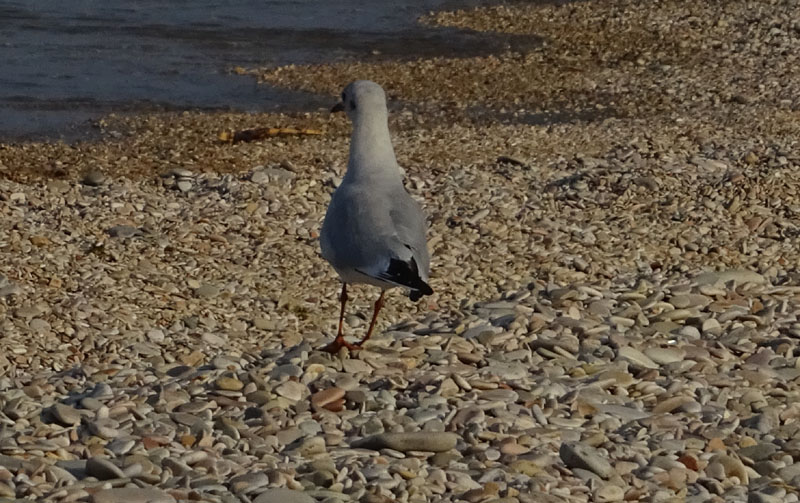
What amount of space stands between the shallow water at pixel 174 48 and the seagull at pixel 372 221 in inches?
294

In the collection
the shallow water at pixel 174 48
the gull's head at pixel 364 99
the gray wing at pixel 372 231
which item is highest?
the gull's head at pixel 364 99

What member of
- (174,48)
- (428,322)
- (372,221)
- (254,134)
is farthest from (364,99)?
(174,48)

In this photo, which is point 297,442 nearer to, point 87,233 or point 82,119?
point 87,233

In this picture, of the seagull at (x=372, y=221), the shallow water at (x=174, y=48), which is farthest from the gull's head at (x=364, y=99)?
the shallow water at (x=174, y=48)

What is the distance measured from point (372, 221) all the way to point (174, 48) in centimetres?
1333

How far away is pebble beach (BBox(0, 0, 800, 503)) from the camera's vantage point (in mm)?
4715

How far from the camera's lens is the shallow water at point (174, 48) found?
14805 mm

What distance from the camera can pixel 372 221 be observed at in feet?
18.7

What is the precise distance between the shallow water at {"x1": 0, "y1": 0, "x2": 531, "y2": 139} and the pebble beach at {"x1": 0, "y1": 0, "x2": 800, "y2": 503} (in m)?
1.73

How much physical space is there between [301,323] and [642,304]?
5.82 ft

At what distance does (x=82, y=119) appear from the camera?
1385 cm

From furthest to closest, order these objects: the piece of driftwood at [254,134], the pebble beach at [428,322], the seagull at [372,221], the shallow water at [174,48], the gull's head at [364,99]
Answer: the shallow water at [174,48]
the piece of driftwood at [254,134]
the gull's head at [364,99]
the seagull at [372,221]
the pebble beach at [428,322]

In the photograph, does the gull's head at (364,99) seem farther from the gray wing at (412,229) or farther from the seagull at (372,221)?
the gray wing at (412,229)

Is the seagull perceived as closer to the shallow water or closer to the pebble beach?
the pebble beach
